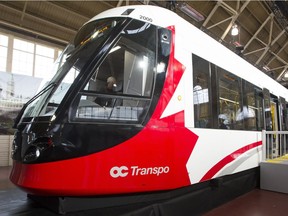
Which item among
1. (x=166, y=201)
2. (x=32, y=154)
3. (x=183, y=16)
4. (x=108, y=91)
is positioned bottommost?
(x=166, y=201)

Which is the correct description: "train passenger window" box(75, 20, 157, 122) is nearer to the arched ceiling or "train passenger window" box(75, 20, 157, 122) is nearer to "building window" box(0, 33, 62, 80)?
the arched ceiling

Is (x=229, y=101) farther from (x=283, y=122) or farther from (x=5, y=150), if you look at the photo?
(x=5, y=150)

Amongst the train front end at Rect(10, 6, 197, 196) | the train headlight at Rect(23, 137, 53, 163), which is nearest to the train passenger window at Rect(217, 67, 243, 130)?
the train front end at Rect(10, 6, 197, 196)

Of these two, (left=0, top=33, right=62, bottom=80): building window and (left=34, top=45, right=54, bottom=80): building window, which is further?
(left=34, top=45, right=54, bottom=80): building window

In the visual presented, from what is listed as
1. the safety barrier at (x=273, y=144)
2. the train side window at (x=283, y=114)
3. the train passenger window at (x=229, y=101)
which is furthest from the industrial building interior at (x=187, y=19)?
the train side window at (x=283, y=114)

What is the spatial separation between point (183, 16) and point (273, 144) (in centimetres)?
504

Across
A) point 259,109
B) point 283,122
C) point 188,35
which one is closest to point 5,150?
point 188,35

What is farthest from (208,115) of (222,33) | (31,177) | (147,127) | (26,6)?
(222,33)

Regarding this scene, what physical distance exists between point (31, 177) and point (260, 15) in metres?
10.0

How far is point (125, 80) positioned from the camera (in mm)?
2291

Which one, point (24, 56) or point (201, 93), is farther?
point (24, 56)

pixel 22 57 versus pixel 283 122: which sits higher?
pixel 22 57

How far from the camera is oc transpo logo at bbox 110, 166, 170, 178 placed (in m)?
2.05

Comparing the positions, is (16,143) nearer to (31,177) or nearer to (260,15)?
(31,177)
